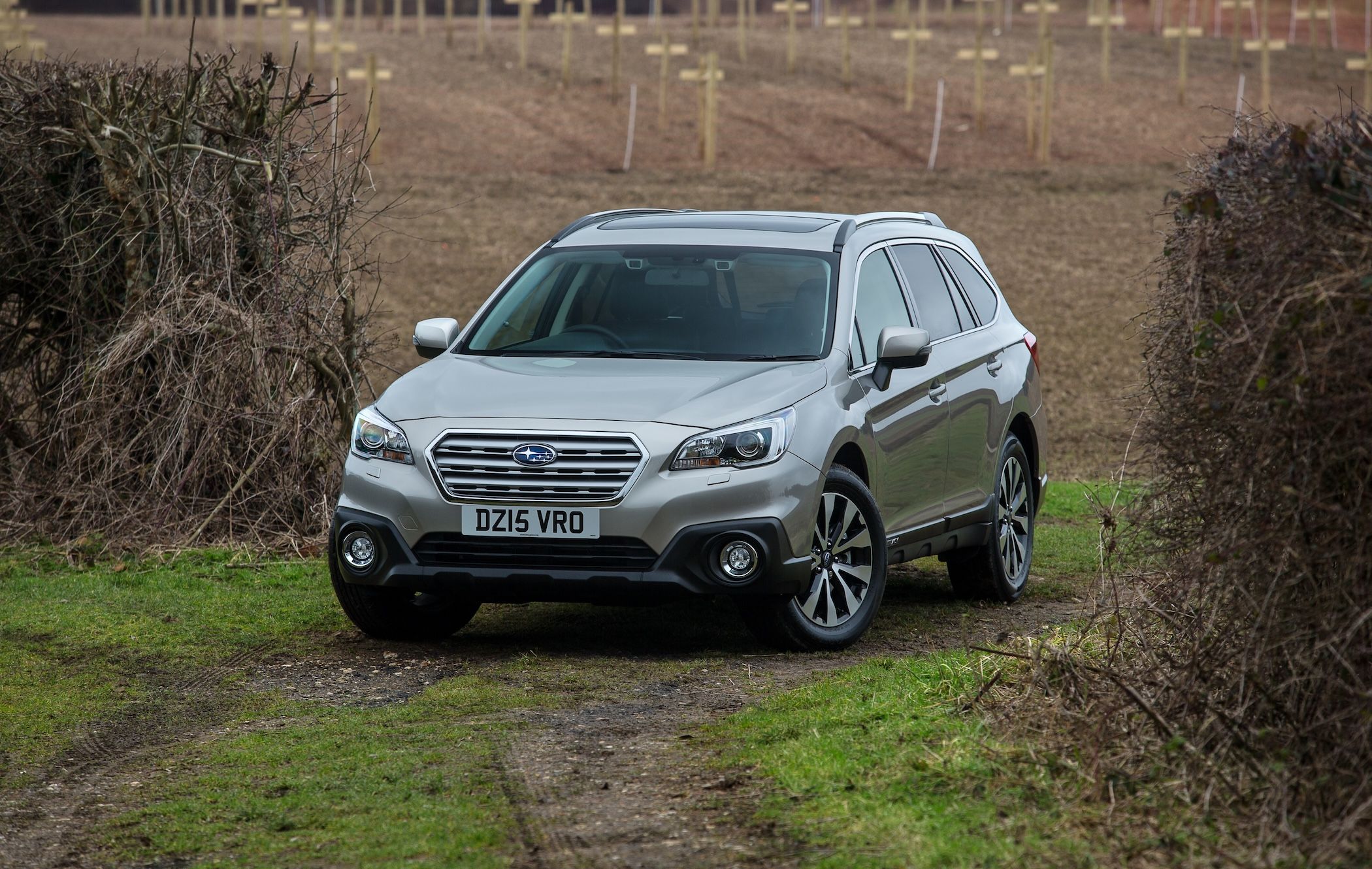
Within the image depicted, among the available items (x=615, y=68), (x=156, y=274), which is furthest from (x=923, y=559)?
(x=615, y=68)

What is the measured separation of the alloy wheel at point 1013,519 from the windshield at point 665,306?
182cm

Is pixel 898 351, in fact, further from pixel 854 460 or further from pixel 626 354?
pixel 626 354

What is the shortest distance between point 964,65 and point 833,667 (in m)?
44.0

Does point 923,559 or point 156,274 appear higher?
point 156,274

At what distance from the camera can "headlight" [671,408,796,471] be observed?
7.39 metres

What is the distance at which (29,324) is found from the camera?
1127cm

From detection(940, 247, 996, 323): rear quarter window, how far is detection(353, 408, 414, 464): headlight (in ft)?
11.6

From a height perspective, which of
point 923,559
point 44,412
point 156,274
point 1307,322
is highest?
point 1307,322

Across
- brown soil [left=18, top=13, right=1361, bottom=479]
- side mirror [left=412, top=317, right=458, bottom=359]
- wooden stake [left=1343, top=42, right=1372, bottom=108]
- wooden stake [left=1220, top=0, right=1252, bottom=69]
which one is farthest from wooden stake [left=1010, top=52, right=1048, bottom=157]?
side mirror [left=412, top=317, right=458, bottom=359]

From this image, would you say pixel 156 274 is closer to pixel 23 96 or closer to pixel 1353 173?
pixel 23 96

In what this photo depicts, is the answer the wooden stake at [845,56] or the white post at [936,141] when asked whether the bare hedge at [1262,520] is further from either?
the wooden stake at [845,56]

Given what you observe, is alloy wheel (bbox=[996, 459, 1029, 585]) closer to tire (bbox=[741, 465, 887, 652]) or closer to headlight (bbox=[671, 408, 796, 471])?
tire (bbox=[741, 465, 887, 652])

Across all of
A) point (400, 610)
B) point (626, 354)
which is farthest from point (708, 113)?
point (400, 610)

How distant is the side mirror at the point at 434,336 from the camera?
8617 mm
